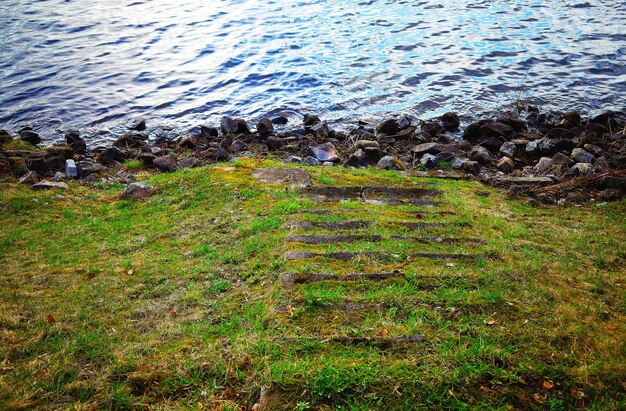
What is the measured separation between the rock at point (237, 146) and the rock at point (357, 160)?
2757 mm

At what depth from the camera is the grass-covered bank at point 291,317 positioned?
122 inches

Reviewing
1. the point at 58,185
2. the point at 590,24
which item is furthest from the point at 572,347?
the point at 590,24

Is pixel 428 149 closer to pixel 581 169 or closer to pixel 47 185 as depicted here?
pixel 581 169

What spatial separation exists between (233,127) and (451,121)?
548 centimetres

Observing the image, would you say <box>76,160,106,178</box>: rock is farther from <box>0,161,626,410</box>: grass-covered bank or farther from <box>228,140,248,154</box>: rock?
<box>0,161,626,410</box>: grass-covered bank

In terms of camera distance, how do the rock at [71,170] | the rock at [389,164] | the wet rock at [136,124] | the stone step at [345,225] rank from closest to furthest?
the stone step at [345,225], the rock at [71,170], the rock at [389,164], the wet rock at [136,124]

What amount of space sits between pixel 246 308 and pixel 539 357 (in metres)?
2.27

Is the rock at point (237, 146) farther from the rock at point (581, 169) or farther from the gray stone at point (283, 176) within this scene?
the rock at point (581, 169)

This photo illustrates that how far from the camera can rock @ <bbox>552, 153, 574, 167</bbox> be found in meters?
8.98

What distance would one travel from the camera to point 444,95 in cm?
1367

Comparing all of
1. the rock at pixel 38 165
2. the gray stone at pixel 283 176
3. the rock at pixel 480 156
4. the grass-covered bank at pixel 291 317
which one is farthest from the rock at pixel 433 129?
the rock at pixel 38 165

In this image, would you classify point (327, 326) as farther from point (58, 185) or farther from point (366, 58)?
point (366, 58)

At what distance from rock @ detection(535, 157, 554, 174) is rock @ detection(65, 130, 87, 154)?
1008 centimetres

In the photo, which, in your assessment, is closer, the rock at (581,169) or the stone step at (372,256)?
the stone step at (372,256)
